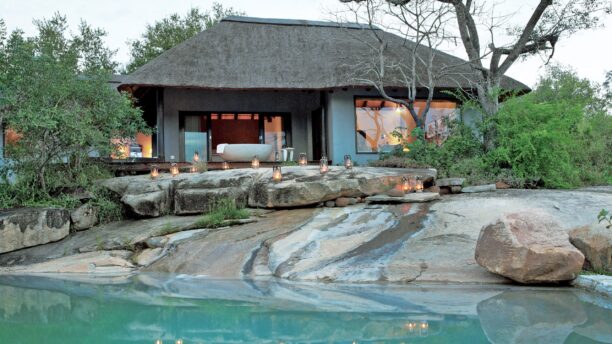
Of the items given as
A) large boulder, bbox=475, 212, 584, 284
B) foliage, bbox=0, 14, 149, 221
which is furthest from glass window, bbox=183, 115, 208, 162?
large boulder, bbox=475, 212, 584, 284

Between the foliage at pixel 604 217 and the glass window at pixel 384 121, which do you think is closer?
the foliage at pixel 604 217

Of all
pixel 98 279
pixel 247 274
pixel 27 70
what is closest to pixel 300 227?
pixel 247 274

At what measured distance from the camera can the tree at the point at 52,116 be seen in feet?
28.7

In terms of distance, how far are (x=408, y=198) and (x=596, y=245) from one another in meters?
3.41

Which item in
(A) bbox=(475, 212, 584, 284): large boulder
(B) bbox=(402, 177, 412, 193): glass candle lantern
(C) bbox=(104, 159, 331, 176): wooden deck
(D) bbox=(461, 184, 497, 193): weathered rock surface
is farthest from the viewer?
(C) bbox=(104, 159, 331, 176): wooden deck

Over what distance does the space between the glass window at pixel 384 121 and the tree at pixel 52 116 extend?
6033 mm

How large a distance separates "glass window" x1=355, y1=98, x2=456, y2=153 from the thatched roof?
37.6 inches

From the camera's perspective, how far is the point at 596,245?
5.50m

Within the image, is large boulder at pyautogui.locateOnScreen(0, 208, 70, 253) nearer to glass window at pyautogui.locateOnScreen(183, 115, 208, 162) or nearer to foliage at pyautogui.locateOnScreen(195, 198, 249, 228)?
foliage at pyautogui.locateOnScreen(195, 198, 249, 228)

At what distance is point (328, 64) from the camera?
13961 mm

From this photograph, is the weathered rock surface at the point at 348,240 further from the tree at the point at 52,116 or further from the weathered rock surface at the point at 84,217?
the tree at the point at 52,116

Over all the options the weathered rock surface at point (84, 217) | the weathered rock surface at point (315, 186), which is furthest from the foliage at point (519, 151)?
the weathered rock surface at point (84, 217)

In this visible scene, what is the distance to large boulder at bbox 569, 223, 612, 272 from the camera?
5461 mm

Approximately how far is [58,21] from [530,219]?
81.1ft
